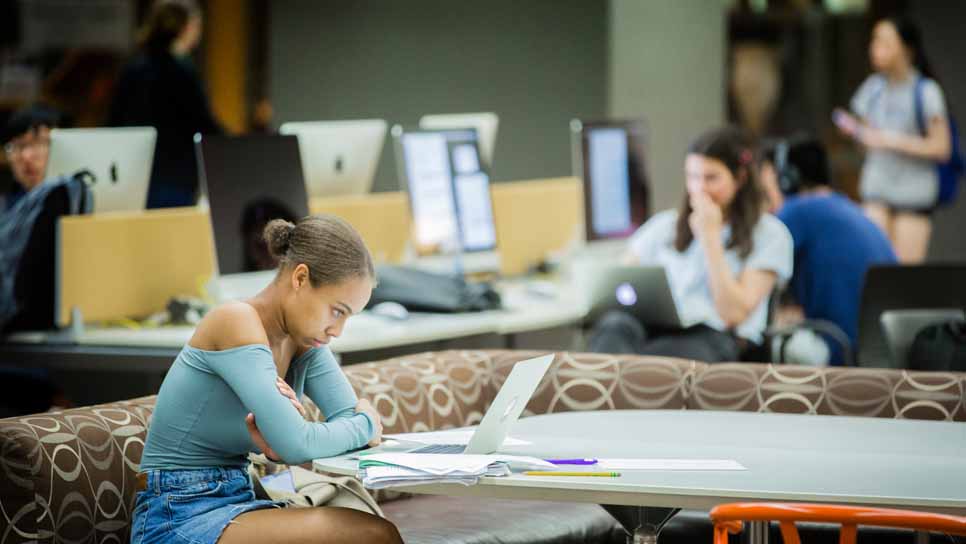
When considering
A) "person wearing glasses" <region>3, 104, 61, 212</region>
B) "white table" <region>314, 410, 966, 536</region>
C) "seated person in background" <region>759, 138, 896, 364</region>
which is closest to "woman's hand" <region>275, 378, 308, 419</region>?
"white table" <region>314, 410, 966, 536</region>

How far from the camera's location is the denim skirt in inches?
105

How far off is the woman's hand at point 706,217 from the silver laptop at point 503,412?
87.2 inches

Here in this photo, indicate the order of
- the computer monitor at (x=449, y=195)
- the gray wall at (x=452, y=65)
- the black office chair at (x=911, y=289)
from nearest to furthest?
the black office chair at (x=911, y=289) < the computer monitor at (x=449, y=195) < the gray wall at (x=452, y=65)

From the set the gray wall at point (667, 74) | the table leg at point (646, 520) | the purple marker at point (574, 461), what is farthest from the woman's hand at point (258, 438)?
the gray wall at point (667, 74)

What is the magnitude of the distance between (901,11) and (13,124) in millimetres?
7167

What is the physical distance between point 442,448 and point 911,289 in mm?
2272

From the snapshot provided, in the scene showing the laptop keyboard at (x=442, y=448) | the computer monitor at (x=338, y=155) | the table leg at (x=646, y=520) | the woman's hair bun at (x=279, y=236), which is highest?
the woman's hair bun at (x=279, y=236)

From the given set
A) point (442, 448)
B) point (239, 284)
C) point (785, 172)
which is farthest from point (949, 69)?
point (442, 448)

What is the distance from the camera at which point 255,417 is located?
8.73 feet

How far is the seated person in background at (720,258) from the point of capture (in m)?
4.83

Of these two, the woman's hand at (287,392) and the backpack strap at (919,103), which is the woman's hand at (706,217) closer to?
the woman's hand at (287,392)

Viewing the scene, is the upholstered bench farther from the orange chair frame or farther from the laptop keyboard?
the orange chair frame

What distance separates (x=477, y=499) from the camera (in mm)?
3723

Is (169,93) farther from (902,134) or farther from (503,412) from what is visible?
(503,412)
